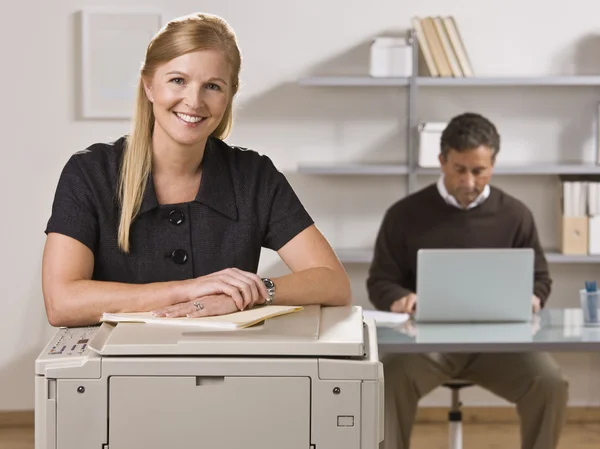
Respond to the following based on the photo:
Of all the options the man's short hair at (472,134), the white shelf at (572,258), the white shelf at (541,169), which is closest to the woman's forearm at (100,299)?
the man's short hair at (472,134)

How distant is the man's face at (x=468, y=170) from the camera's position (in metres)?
3.59

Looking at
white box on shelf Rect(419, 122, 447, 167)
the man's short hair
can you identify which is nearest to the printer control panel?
the man's short hair

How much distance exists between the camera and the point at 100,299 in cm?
162

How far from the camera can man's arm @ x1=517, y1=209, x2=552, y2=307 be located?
11.6ft

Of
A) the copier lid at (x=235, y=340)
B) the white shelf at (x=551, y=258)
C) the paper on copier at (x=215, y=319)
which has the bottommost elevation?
the white shelf at (x=551, y=258)

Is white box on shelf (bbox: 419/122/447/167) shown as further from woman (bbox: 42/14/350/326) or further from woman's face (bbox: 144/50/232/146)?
woman's face (bbox: 144/50/232/146)

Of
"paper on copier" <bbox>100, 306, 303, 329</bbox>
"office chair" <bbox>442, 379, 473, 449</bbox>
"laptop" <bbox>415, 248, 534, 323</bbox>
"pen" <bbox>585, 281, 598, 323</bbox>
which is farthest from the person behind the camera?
"office chair" <bbox>442, 379, 473, 449</bbox>

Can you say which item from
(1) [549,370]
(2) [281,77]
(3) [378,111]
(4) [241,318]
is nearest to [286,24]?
(2) [281,77]

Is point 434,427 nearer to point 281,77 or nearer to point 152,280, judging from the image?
point 281,77

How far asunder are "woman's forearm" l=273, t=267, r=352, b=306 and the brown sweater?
1.82 meters

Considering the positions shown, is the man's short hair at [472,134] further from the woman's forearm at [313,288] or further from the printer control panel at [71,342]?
the printer control panel at [71,342]

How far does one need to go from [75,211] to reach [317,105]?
2.67 meters

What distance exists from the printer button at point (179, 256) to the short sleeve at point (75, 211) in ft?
0.47

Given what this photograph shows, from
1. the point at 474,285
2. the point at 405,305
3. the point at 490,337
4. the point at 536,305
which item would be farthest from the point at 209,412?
the point at 536,305
